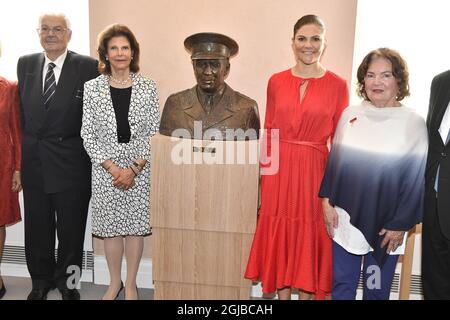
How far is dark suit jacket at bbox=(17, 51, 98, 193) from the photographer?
2.73 metres

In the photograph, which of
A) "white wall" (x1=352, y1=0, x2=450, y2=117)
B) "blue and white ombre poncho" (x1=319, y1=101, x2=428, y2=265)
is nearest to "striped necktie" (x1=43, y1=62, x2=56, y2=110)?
"blue and white ombre poncho" (x1=319, y1=101, x2=428, y2=265)

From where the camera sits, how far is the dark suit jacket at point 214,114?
101 inches

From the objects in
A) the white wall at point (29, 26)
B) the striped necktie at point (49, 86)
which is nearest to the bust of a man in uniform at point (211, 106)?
the striped necktie at point (49, 86)

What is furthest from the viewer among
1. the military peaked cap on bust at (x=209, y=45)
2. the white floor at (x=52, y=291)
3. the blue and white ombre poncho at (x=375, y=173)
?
the white floor at (x=52, y=291)

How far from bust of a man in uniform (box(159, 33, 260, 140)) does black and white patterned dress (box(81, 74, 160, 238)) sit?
4.8 inches

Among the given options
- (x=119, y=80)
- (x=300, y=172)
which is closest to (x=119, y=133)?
(x=119, y=80)

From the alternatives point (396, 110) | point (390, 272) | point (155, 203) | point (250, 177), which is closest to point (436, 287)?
point (390, 272)

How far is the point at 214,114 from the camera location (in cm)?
258

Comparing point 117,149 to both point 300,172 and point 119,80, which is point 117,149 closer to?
point 119,80

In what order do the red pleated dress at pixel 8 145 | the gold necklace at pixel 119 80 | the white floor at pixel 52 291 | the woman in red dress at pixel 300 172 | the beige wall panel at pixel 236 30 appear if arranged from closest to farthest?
the woman in red dress at pixel 300 172
the gold necklace at pixel 119 80
the red pleated dress at pixel 8 145
the beige wall panel at pixel 236 30
the white floor at pixel 52 291

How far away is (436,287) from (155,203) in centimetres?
144

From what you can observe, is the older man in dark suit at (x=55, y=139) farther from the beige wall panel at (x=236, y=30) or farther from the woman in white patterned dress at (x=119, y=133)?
the beige wall panel at (x=236, y=30)

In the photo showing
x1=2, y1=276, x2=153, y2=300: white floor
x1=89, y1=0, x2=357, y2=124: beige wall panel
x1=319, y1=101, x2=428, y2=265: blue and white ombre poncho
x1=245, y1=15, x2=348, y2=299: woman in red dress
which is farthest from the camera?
x1=2, y1=276, x2=153, y2=300: white floor

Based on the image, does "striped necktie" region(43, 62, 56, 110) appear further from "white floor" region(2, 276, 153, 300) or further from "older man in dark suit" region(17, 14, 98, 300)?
"white floor" region(2, 276, 153, 300)
